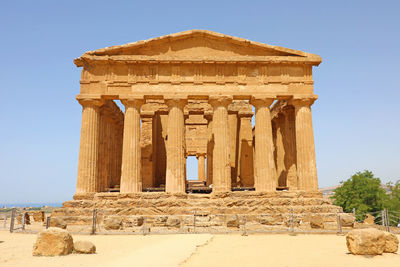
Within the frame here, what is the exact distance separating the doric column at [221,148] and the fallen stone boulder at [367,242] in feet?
33.8

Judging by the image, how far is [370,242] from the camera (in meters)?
8.57

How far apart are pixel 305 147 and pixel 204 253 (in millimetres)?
12089

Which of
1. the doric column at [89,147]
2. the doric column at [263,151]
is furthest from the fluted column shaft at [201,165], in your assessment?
the doric column at [89,147]

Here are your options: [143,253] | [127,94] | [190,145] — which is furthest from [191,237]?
[190,145]

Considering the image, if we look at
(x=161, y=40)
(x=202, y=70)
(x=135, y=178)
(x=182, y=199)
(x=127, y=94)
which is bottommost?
(x=182, y=199)

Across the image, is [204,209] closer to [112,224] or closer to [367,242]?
[112,224]

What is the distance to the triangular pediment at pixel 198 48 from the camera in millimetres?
20000

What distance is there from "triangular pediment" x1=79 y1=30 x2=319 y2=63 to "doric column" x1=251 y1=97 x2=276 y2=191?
317 cm

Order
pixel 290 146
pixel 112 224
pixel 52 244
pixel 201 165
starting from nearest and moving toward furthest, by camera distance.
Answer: pixel 52 244, pixel 112 224, pixel 290 146, pixel 201 165

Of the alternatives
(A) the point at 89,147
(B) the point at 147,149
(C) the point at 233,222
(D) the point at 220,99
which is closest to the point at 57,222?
(A) the point at 89,147

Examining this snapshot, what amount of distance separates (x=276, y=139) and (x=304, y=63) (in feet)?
23.0

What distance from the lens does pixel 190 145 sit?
31.6 m

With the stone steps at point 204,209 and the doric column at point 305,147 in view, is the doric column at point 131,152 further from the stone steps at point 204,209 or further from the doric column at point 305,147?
the doric column at point 305,147

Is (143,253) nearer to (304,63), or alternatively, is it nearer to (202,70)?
(202,70)
